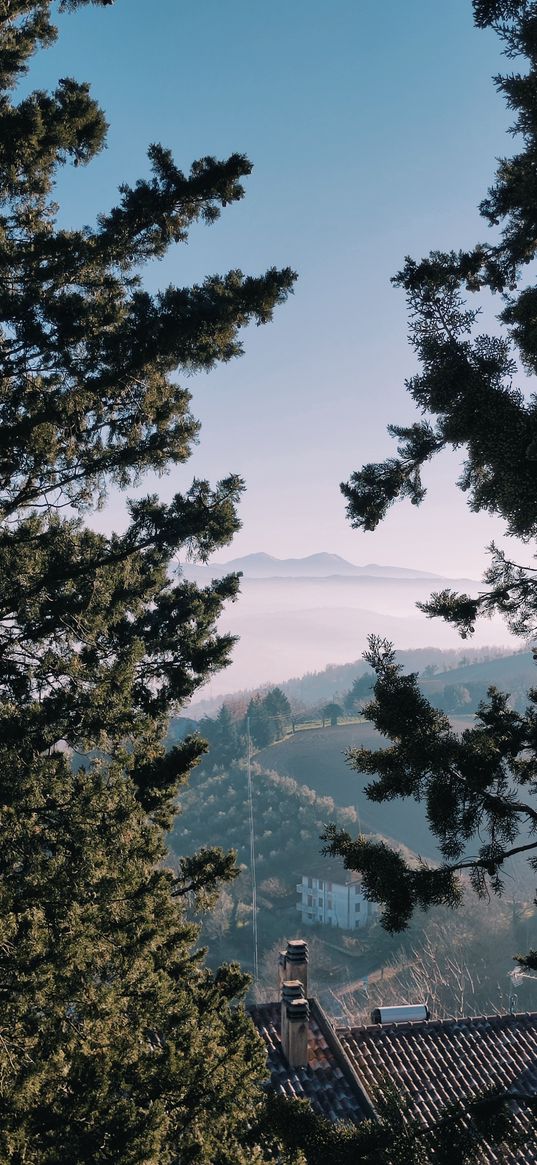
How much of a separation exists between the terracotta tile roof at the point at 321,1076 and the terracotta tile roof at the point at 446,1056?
362mm

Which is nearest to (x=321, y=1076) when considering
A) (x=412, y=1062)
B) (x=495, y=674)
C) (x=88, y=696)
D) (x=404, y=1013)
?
(x=412, y=1062)

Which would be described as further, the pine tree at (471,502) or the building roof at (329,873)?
the building roof at (329,873)

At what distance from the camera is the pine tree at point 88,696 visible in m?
7.48

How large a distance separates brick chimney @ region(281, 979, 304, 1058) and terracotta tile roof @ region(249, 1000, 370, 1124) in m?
0.28

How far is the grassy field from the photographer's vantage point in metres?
101

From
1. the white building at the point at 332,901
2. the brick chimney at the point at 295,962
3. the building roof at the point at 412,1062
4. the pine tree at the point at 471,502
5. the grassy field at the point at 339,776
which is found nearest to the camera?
the pine tree at the point at 471,502

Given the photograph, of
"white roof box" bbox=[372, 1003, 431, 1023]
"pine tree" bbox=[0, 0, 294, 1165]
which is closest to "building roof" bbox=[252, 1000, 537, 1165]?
"white roof box" bbox=[372, 1003, 431, 1023]

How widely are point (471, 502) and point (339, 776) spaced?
106m

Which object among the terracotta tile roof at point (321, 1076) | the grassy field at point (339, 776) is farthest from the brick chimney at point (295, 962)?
the grassy field at point (339, 776)

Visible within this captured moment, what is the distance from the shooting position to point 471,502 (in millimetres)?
7469

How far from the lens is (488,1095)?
6039 millimetres

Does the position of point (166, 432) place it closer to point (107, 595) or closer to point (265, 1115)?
point (107, 595)

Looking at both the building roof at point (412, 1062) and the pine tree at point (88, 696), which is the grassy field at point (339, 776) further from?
the pine tree at point (88, 696)

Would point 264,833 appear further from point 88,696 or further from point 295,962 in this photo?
point 88,696
